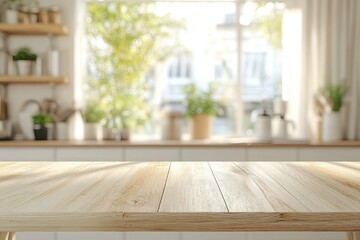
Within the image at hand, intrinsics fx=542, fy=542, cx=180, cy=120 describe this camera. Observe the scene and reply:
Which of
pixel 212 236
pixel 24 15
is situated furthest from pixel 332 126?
pixel 24 15

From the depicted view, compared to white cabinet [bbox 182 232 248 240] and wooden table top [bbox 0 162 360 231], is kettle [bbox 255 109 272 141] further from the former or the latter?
wooden table top [bbox 0 162 360 231]

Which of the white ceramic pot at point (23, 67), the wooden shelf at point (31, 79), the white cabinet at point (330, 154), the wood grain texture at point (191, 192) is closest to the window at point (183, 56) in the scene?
the wooden shelf at point (31, 79)

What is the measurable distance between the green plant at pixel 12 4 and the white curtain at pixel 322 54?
2.36 metres

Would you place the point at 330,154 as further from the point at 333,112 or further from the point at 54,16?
the point at 54,16

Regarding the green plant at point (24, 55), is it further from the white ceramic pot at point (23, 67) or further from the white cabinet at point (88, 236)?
the white cabinet at point (88, 236)

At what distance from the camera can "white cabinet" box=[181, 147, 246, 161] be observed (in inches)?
164

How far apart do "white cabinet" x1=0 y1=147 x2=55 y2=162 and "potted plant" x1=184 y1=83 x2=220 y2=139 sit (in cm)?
125

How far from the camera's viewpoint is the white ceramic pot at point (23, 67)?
15.0ft

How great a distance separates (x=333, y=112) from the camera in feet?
14.9

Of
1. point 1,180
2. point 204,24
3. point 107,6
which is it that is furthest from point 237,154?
point 1,180

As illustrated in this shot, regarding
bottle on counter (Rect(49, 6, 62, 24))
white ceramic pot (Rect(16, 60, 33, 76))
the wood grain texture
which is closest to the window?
bottle on counter (Rect(49, 6, 62, 24))

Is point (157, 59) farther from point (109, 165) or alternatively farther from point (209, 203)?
point (209, 203)

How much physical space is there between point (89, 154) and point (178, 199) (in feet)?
9.45

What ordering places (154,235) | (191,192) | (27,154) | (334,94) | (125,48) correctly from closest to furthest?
(191,192), (154,235), (27,154), (334,94), (125,48)
